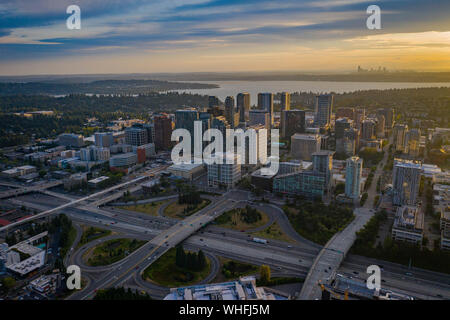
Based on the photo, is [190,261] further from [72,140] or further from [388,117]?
[388,117]

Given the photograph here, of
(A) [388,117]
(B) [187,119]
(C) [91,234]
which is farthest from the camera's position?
(A) [388,117]

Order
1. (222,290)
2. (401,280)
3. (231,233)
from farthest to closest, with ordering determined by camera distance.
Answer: (231,233), (401,280), (222,290)

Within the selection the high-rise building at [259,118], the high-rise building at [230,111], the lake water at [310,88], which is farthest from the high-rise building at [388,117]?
the lake water at [310,88]

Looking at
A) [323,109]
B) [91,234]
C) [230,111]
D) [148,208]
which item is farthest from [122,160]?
[323,109]

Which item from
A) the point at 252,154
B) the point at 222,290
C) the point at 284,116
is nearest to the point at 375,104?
the point at 284,116
